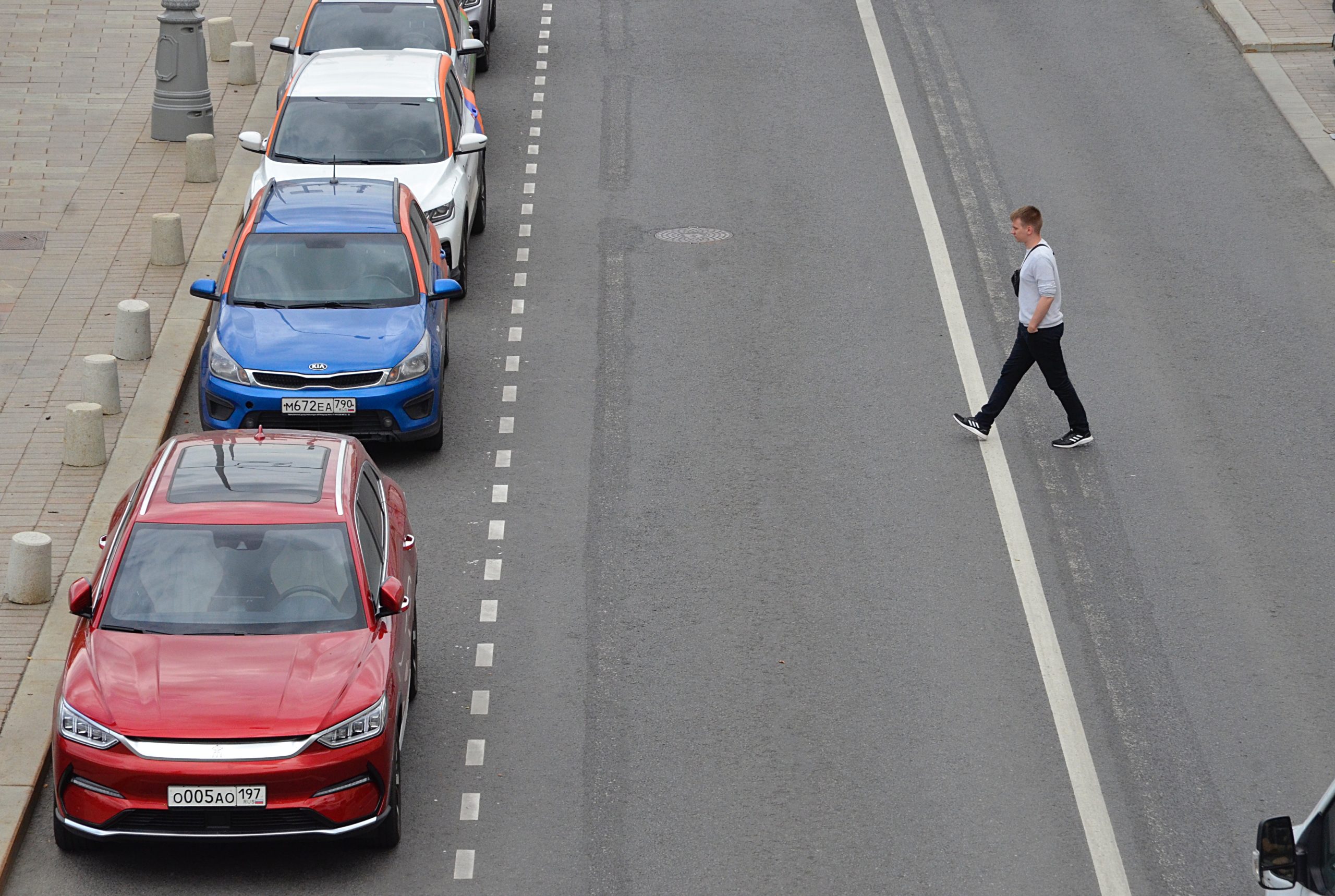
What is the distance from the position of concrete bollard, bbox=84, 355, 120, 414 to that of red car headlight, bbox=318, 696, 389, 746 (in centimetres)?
606

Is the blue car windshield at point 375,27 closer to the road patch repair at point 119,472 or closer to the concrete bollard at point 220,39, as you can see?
the road patch repair at point 119,472

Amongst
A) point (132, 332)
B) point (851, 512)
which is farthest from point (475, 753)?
point (132, 332)

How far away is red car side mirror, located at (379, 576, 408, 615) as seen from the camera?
9484mm

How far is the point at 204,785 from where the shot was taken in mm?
8617

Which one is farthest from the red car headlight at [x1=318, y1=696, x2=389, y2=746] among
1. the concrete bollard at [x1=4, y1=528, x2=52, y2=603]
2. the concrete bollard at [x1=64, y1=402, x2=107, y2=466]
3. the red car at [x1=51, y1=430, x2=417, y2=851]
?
the concrete bollard at [x1=64, y1=402, x2=107, y2=466]

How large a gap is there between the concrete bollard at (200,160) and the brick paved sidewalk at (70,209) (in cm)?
11

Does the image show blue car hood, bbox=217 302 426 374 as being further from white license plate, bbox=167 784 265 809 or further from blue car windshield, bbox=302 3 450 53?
blue car windshield, bbox=302 3 450 53

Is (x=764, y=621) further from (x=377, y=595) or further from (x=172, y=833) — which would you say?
(x=172, y=833)

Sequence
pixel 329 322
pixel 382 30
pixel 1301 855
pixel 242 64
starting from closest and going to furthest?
pixel 1301 855, pixel 329 322, pixel 382 30, pixel 242 64

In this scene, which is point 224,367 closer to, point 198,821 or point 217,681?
point 217,681

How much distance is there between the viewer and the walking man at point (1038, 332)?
1376cm

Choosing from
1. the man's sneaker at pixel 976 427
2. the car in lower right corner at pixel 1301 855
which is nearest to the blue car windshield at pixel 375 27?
the man's sneaker at pixel 976 427

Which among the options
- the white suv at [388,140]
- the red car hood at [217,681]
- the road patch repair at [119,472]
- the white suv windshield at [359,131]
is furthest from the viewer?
the white suv windshield at [359,131]

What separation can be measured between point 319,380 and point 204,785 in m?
5.35
